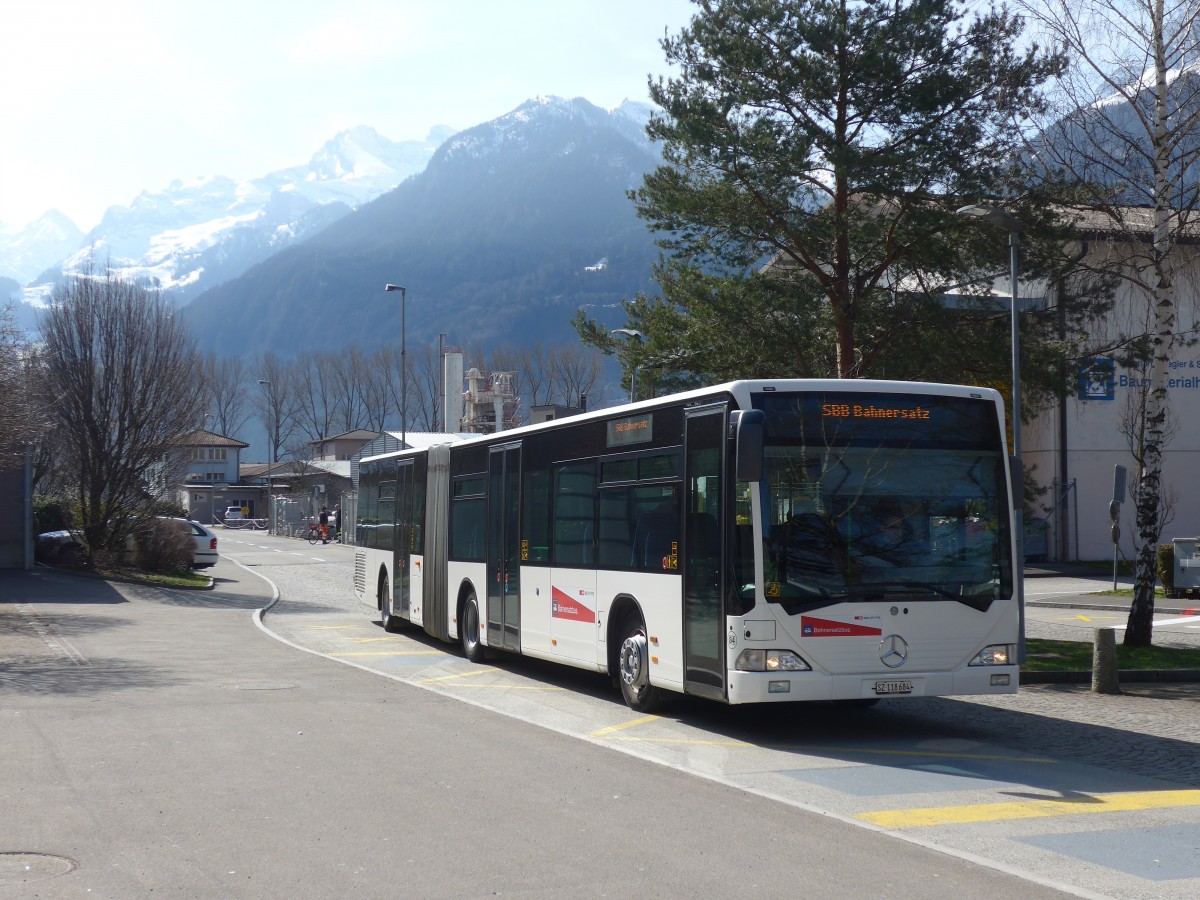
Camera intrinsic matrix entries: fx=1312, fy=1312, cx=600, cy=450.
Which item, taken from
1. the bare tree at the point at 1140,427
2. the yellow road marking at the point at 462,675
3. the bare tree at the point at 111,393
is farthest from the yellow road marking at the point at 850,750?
the bare tree at the point at 111,393

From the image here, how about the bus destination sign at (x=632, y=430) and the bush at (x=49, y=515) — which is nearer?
the bus destination sign at (x=632, y=430)

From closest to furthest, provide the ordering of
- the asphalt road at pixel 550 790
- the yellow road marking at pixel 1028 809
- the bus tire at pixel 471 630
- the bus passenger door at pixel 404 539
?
the asphalt road at pixel 550 790, the yellow road marking at pixel 1028 809, the bus tire at pixel 471 630, the bus passenger door at pixel 404 539

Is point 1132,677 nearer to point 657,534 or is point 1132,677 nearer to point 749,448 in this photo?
point 657,534

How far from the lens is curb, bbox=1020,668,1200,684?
1586 cm

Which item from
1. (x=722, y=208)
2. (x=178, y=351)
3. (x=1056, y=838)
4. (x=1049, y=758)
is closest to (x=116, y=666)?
(x=722, y=208)

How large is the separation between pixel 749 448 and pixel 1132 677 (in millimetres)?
8042

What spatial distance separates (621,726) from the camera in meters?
12.2

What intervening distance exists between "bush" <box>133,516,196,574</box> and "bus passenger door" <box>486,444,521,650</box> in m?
22.1

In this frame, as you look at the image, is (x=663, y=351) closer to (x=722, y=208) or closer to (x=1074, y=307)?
(x=722, y=208)

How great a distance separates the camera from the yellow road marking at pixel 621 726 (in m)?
11.6

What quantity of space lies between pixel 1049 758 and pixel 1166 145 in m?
9.46

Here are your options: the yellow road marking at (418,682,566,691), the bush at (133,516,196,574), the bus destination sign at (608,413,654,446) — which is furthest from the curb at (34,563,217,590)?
the bus destination sign at (608,413,654,446)

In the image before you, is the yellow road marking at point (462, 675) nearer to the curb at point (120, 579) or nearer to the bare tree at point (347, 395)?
the curb at point (120, 579)

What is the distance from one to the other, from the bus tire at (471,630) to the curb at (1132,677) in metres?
7.22
